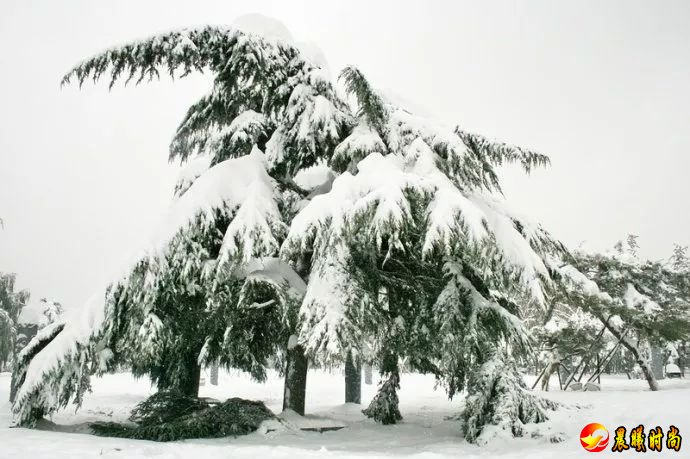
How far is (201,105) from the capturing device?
9867 millimetres

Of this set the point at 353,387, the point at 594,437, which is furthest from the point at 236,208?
the point at 353,387

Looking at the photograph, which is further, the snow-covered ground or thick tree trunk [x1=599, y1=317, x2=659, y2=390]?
thick tree trunk [x1=599, y1=317, x2=659, y2=390]

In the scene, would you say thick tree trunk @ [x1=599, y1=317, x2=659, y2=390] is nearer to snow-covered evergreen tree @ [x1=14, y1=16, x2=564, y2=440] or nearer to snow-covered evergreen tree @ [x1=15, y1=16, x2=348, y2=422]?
snow-covered evergreen tree @ [x1=14, y1=16, x2=564, y2=440]

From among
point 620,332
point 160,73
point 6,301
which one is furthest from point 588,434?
point 6,301

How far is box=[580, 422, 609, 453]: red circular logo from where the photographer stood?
561 centimetres

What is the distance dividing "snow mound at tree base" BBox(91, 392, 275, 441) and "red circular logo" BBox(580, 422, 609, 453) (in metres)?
4.31

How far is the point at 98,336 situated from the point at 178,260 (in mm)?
1520

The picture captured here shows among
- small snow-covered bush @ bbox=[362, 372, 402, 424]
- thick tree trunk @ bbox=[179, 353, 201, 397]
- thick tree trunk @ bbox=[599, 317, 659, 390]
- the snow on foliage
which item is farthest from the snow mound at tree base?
thick tree trunk @ bbox=[599, 317, 659, 390]

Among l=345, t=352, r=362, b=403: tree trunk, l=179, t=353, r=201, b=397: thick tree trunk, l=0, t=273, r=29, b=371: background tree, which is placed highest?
l=0, t=273, r=29, b=371: background tree

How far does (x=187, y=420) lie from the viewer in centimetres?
660

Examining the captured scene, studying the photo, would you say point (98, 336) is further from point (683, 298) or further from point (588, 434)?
point (683, 298)

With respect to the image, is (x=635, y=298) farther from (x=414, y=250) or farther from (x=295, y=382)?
(x=295, y=382)

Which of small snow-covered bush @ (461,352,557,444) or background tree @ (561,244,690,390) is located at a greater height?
background tree @ (561,244,690,390)

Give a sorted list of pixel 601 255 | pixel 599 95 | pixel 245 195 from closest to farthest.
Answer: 1. pixel 245 195
2. pixel 601 255
3. pixel 599 95
